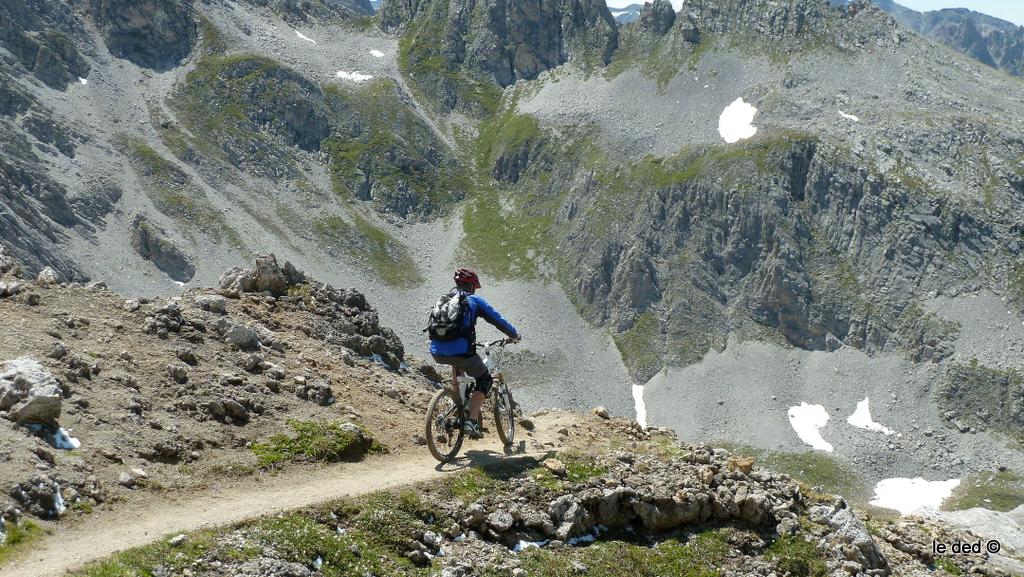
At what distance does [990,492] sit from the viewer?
108500mm

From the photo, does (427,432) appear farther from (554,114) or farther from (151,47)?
(151,47)

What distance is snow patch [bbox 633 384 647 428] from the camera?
13355 cm

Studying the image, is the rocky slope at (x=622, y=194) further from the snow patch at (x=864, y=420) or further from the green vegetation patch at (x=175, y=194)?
the snow patch at (x=864, y=420)

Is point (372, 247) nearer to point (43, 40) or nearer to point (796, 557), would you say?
point (43, 40)

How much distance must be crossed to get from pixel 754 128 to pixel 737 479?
156 meters

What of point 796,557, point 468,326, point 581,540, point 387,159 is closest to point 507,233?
point 387,159

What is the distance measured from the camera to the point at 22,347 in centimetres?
1669

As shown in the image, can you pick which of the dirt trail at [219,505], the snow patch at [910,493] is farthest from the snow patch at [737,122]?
the dirt trail at [219,505]

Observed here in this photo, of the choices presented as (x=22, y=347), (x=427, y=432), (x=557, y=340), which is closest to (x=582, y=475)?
(x=427, y=432)

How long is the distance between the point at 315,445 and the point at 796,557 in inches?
423

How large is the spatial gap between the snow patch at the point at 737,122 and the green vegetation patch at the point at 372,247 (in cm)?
7081

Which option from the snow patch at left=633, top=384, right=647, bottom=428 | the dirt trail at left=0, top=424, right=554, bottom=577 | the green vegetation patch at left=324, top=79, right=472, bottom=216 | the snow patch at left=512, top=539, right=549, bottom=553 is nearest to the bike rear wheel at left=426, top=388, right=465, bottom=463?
the dirt trail at left=0, top=424, right=554, bottom=577

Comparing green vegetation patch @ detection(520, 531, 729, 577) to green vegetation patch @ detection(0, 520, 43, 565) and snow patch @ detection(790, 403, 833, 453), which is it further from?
snow patch @ detection(790, 403, 833, 453)

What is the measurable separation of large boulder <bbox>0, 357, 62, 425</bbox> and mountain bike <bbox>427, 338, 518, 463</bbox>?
7.19 metres
